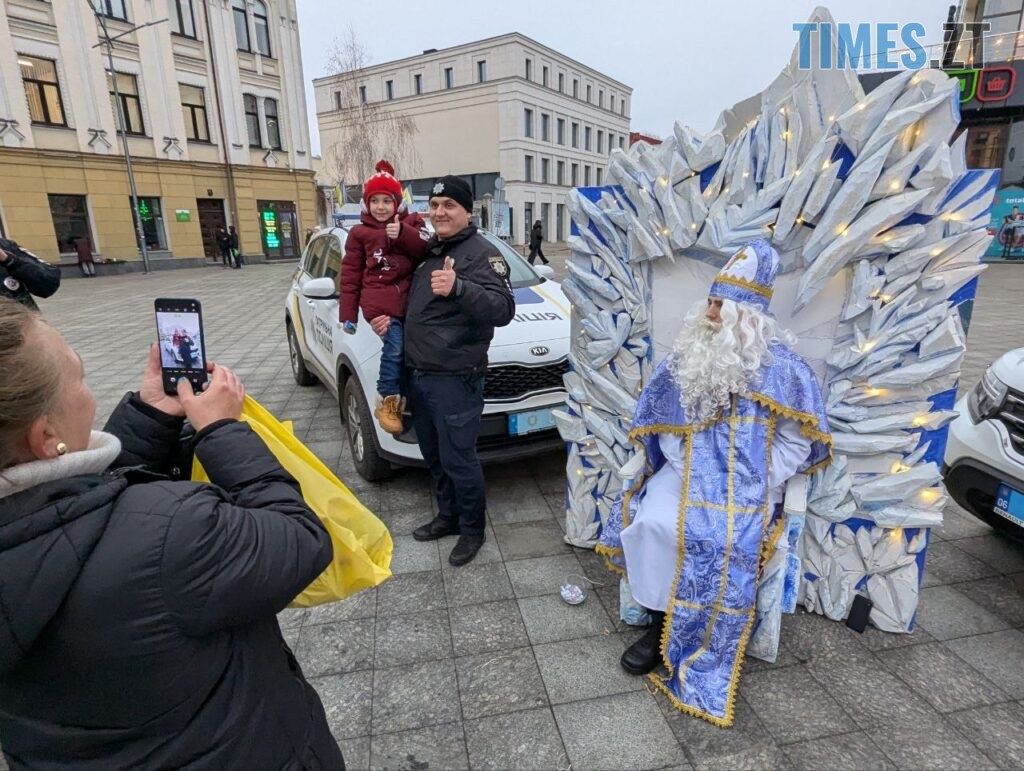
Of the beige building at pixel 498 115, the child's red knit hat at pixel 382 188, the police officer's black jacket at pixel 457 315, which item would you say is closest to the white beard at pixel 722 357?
the police officer's black jacket at pixel 457 315

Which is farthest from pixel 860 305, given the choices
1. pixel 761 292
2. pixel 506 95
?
pixel 506 95

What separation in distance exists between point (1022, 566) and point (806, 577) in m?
1.43

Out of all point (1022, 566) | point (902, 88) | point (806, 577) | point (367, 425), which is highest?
point (902, 88)

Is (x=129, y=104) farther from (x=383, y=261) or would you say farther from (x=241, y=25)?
(x=383, y=261)

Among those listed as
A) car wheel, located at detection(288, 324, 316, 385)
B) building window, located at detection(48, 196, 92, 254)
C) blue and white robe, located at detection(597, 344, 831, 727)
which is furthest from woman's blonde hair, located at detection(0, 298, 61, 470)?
building window, located at detection(48, 196, 92, 254)

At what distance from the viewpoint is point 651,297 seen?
8.97 ft

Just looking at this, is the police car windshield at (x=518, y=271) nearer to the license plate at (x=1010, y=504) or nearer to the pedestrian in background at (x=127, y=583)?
the license plate at (x=1010, y=504)

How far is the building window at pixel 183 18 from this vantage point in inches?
871

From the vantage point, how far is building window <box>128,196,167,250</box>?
22266 mm

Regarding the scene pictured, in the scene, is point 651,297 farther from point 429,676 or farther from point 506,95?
point 506,95

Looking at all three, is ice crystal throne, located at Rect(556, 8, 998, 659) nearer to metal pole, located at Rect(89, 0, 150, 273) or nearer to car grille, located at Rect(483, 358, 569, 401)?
car grille, located at Rect(483, 358, 569, 401)

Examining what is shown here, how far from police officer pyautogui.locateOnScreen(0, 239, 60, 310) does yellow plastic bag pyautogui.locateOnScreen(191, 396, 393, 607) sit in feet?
11.2

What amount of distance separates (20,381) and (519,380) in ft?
9.56

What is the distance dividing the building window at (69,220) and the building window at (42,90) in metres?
2.45
